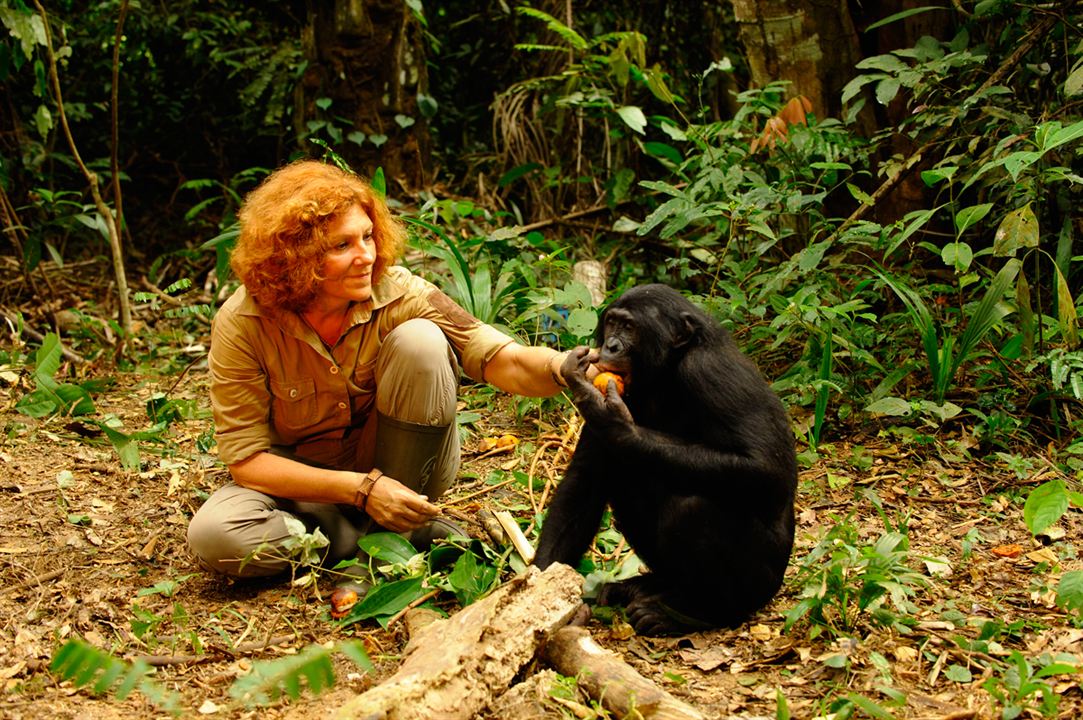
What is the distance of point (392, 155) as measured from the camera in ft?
24.9

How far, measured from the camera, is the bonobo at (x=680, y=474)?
3.49m

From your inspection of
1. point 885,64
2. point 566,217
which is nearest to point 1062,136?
point 885,64

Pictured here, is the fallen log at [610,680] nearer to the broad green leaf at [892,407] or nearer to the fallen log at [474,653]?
the fallen log at [474,653]

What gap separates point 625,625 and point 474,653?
2.93 feet

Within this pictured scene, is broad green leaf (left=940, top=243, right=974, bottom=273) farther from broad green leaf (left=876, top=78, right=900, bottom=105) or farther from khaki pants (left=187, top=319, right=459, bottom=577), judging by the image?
khaki pants (left=187, top=319, right=459, bottom=577)

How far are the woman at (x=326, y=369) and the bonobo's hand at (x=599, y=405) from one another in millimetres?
197

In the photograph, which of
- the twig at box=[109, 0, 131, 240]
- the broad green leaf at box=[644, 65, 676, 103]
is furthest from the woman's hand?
the twig at box=[109, 0, 131, 240]

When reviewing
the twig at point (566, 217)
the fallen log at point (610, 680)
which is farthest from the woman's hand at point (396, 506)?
the twig at point (566, 217)

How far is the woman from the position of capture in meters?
3.82

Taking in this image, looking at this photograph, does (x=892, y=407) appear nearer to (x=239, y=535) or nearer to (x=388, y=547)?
(x=388, y=547)

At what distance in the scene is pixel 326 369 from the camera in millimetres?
4000

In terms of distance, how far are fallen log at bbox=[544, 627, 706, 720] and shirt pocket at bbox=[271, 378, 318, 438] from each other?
146cm

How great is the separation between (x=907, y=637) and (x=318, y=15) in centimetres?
605

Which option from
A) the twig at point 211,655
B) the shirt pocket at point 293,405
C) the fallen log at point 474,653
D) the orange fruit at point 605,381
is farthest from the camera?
the shirt pocket at point 293,405
